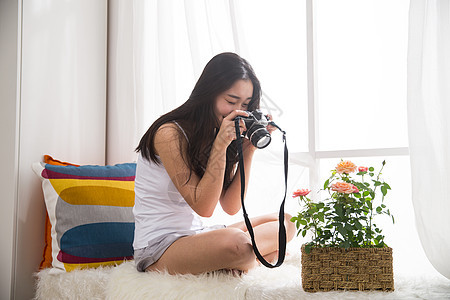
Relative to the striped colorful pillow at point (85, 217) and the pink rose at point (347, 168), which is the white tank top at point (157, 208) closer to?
the striped colorful pillow at point (85, 217)

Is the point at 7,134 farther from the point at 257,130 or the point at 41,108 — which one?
the point at 257,130

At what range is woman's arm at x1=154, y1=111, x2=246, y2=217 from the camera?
4.07 feet

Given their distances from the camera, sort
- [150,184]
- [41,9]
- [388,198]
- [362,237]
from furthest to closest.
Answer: [41,9]
[388,198]
[150,184]
[362,237]

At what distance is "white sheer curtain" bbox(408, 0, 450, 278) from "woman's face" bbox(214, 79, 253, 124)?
550 millimetres

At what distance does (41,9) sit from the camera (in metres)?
1.75

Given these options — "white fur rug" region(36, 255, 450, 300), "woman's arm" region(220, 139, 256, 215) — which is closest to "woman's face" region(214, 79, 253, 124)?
"woman's arm" region(220, 139, 256, 215)

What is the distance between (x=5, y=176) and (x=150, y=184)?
27.2 inches

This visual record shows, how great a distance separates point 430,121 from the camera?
4.20 feet

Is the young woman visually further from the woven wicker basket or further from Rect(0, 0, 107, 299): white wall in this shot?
Rect(0, 0, 107, 299): white wall

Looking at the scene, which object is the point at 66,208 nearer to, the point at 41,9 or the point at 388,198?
the point at 41,9

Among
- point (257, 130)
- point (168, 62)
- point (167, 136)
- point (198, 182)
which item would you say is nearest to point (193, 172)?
point (198, 182)

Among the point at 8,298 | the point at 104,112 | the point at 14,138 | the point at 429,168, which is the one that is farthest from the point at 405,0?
the point at 8,298

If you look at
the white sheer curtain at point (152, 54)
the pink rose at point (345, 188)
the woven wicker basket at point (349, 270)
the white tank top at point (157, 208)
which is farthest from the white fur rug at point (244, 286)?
the white sheer curtain at point (152, 54)

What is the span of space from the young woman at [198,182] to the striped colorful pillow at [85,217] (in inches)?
10.1
